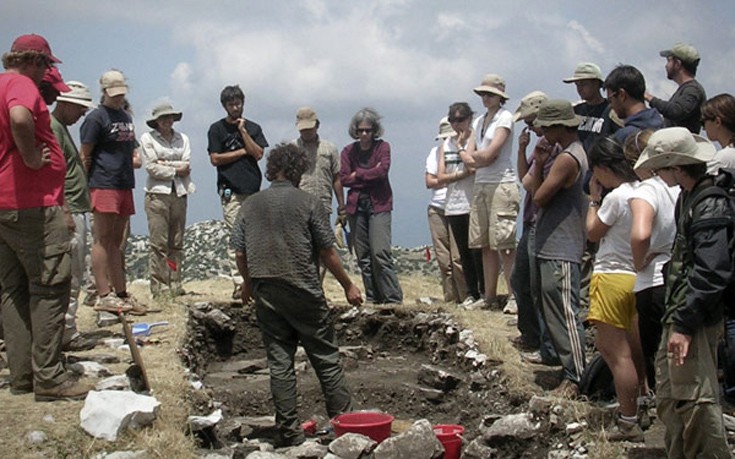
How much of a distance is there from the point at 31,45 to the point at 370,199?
17.0 ft

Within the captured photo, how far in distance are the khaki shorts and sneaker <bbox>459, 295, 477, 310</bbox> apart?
80cm

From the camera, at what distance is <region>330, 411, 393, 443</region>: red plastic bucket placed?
6.52m

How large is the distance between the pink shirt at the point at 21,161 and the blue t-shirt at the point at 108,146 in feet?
10.1

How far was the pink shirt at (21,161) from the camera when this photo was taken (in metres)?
6.19

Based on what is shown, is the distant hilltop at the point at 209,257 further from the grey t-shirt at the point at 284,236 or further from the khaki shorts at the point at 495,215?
the grey t-shirt at the point at 284,236

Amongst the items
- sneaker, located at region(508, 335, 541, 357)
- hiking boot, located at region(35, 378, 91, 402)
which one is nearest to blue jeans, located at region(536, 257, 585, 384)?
sneaker, located at region(508, 335, 541, 357)

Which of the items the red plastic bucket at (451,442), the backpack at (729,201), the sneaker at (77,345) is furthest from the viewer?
the sneaker at (77,345)

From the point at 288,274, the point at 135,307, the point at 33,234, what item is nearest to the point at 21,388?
the point at 33,234

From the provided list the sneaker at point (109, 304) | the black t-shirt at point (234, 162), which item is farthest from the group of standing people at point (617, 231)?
the sneaker at point (109, 304)

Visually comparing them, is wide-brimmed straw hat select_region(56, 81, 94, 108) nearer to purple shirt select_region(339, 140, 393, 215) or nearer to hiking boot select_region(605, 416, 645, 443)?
purple shirt select_region(339, 140, 393, 215)

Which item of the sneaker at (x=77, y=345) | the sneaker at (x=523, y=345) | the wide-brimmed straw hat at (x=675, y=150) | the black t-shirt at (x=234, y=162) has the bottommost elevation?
the sneaker at (x=523, y=345)

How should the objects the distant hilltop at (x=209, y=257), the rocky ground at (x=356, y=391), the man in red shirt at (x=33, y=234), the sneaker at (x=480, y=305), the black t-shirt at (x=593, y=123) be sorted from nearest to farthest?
the rocky ground at (x=356, y=391)
the man in red shirt at (x=33, y=234)
the black t-shirt at (x=593, y=123)
the sneaker at (x=480, y=305)
the distant hilltop at (x=209, y=257)

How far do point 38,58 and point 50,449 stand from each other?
2.73 meters

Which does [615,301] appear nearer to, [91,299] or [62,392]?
[62,392]
